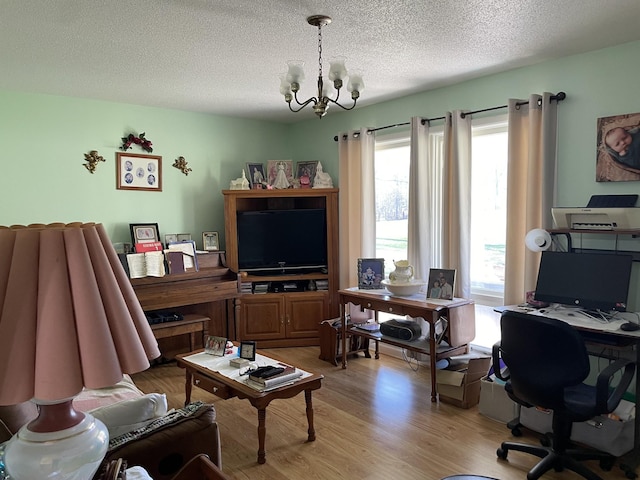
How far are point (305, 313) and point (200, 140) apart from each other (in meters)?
2.18

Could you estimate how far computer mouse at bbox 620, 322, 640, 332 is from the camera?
2.53m

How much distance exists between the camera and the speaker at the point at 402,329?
379 centimetres

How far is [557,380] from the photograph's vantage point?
229 cm

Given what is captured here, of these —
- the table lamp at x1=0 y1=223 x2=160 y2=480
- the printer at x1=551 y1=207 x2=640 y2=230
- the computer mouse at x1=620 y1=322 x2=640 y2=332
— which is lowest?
the computer mouse at x1=620 y1=322 x2=640 y2=332

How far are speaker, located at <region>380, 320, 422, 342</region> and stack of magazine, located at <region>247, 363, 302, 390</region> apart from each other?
121cm

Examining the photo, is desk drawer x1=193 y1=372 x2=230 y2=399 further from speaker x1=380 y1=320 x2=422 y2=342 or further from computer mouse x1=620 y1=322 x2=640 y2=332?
computer mouse x1=620 y1=322 x2=640 y2=332

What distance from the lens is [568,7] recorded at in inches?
96.1

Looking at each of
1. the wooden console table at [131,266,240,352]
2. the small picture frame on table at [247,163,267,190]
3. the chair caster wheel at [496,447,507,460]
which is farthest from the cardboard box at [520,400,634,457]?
the small picture frame on table at [247,163,267,190]

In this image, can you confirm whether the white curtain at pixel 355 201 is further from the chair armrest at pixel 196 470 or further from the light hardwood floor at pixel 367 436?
the chair armrest at pixel 196 470

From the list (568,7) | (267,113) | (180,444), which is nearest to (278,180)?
(267,113)

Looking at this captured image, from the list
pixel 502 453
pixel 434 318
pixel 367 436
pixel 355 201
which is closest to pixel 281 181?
pixel 355 201

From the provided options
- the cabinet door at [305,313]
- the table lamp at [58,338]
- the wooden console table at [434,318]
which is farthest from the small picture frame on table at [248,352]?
the table lamp at [58,338]

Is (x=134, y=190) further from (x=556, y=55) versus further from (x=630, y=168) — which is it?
(x=630, y=168)

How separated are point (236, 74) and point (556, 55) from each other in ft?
7.58
